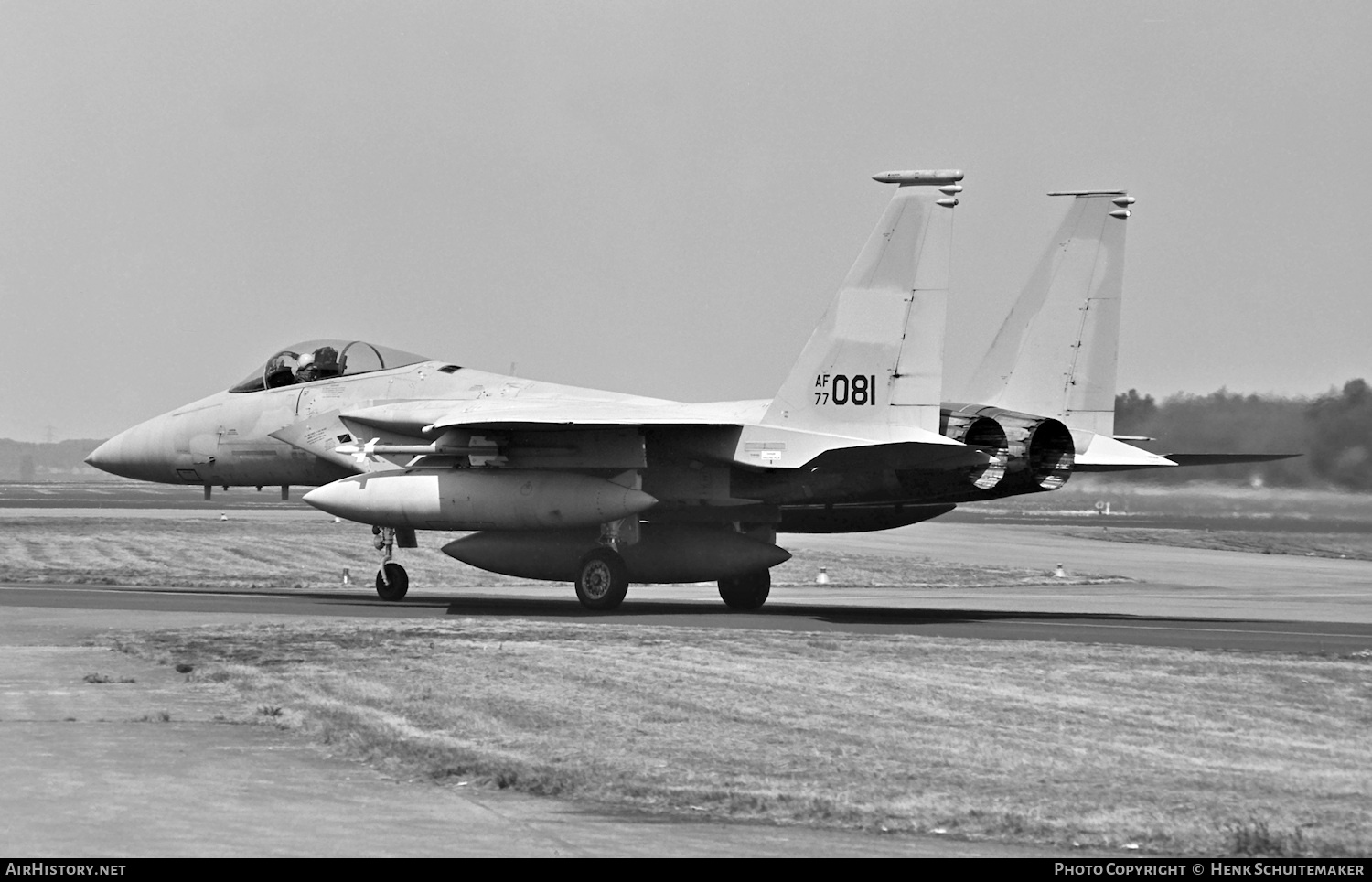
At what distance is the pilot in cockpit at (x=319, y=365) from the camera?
2547 cm

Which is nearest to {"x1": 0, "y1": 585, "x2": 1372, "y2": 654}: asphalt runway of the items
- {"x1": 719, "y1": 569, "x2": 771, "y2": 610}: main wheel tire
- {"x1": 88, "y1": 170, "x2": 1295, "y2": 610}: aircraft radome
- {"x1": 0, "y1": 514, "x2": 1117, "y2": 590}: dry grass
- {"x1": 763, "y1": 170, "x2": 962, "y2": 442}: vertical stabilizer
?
{"x1": 719, "y1": 569, "x2": 771, "y2": 610}: main wheel tire

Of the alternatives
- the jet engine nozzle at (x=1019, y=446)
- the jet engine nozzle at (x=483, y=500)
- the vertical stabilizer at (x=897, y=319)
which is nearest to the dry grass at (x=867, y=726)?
the vertical stabilizer at (x=897, y=319)

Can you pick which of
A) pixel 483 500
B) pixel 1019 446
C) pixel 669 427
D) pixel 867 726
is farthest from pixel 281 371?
pixel 867 726

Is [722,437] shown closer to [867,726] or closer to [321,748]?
[867,726]

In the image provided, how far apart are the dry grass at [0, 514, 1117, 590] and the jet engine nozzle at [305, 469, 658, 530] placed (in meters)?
4.84

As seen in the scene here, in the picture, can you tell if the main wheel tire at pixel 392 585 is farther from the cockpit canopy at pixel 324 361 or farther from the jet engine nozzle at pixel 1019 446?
the jet engine nozzle at pixel 1019 446

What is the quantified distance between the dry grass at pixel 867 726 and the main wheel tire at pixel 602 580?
5.11m

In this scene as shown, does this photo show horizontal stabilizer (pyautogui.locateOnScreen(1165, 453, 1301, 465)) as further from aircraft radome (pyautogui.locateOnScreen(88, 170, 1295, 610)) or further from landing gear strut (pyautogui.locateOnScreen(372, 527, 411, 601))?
landing gear strut (pyautogui.locateOnScreen(372, 527, 411, 601))

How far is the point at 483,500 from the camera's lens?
22.5m

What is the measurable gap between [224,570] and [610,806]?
2360 cm

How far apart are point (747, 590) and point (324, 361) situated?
7526 millimetres

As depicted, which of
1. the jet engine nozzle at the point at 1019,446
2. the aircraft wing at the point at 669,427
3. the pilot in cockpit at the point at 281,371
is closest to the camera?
the aircraft wing at the point at 669,427
